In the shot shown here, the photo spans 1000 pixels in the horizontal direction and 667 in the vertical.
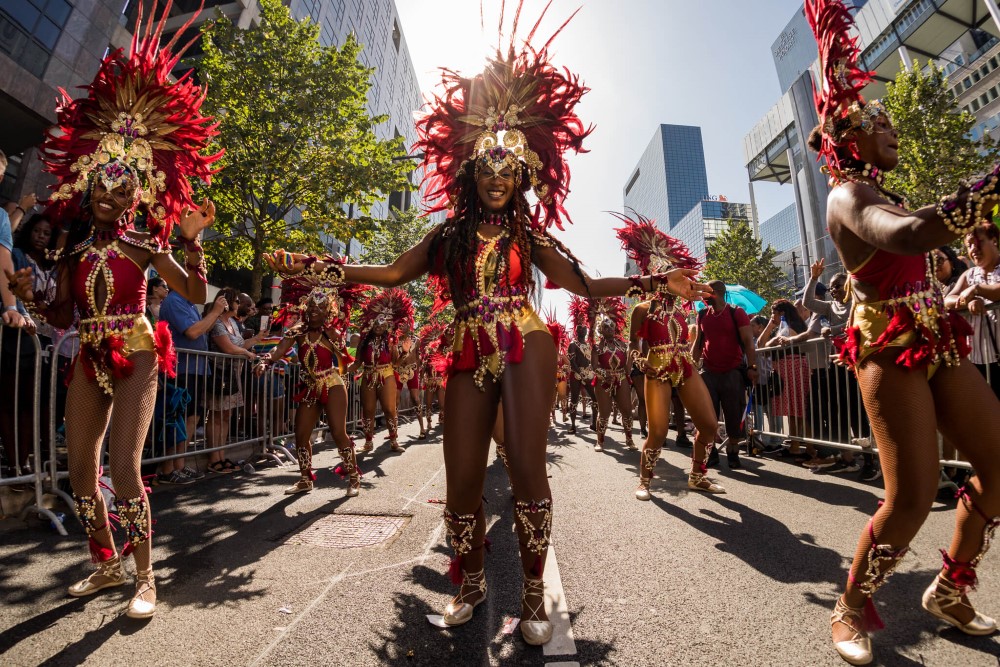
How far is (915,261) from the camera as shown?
238 cm

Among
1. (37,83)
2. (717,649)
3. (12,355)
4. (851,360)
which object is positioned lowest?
(717,649)

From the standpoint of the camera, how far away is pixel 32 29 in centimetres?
1420

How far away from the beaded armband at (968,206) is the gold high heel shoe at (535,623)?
215 centimetres

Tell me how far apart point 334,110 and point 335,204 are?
2492 millimetres

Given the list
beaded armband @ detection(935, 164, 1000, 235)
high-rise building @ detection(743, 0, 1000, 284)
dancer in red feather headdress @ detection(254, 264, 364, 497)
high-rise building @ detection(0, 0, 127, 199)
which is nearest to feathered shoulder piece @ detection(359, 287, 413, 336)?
dancer in red feather headdress @ detection(254, 264, 364, 497)

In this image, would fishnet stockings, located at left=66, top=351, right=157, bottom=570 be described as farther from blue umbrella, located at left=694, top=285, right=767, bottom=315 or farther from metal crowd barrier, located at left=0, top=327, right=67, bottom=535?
blue umbrella, located at left=694, top=285, right=767, bottom=315

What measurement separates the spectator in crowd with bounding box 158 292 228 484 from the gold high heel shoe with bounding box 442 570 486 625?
4934 millimetres

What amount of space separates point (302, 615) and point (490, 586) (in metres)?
1.04

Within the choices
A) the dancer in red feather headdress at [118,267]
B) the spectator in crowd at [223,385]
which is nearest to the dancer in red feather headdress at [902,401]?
the dancer in red feather headdress at [118,267]

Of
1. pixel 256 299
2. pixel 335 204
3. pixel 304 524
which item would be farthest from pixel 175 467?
pixel 335 204

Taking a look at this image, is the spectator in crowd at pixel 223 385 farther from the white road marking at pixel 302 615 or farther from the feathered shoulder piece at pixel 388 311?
the white road marking at pixel 302 615

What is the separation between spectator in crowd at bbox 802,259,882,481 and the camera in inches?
232

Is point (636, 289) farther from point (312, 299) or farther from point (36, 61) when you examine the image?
point (36, 61)

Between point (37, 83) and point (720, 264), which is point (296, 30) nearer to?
point (37, 83)
